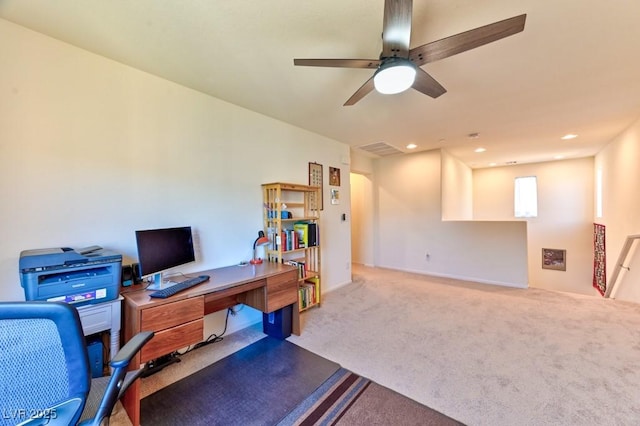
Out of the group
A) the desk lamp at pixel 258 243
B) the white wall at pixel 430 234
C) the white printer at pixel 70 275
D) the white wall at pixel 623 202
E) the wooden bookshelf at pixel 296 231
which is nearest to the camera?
the white printer at pixel 70 275

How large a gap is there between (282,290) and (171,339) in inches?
40.9

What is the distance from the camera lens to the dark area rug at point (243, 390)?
1.67m

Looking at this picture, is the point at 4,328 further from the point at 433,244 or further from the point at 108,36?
the point at 433,244

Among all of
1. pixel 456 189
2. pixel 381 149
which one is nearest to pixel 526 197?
pixel 456 189

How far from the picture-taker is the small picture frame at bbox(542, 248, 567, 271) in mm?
6363

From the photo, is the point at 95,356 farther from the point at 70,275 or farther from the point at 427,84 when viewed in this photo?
the point at 427,84

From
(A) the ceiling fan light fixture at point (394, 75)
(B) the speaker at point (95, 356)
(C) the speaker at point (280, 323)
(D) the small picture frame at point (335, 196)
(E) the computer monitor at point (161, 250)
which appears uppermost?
(A) the ceiling fan light fixture at point (394, 75)

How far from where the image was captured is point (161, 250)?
198 cm

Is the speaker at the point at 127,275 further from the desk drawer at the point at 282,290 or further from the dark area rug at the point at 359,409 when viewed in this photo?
the dark area rug at the point at 359,409

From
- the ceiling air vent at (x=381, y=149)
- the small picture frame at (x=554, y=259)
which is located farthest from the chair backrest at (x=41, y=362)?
the small picture frame at (x=554, y=259)

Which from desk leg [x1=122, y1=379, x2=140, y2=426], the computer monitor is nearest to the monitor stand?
the computer monitor

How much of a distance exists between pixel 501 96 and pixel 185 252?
11.3 ft

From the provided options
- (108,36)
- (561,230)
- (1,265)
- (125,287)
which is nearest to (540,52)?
(108,36)

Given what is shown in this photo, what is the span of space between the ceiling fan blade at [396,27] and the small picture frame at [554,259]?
7.54 m
